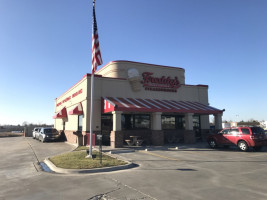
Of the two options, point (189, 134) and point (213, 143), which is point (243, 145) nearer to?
point (213, 143)

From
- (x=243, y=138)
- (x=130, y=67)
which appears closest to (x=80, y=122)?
(x=130, y=67)

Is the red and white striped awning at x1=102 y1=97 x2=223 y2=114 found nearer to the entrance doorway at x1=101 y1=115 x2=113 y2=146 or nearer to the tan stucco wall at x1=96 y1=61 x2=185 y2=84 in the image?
the entrance doorway at x1=101 y1=115 x2=113 y2=146

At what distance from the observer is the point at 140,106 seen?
727 inches

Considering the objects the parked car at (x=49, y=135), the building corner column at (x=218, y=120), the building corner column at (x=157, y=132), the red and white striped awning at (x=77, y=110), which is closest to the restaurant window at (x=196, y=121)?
the building corner column at (x=218, y=120)

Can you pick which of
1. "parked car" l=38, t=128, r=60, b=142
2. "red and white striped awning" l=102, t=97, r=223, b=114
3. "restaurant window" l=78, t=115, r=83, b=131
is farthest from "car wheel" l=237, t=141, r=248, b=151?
"parked car" l=38, t=128, r=60, b=142

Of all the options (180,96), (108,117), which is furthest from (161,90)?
(108,117)

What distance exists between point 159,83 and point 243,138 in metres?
10.1

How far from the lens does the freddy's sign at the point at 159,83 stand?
2209cm

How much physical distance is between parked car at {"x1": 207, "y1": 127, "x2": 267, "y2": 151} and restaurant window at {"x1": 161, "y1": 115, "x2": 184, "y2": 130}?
6.27 m

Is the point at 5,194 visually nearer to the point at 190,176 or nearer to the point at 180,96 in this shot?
the point at 190,176

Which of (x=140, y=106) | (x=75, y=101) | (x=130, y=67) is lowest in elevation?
(x=140, y=106)

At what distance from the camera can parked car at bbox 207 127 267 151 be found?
14656mm

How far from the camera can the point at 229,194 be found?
5.95m

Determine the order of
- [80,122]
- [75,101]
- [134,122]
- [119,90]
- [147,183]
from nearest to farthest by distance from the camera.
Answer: [147,183] → [119,90] → [134,122] → [80,122] → [75,101]
